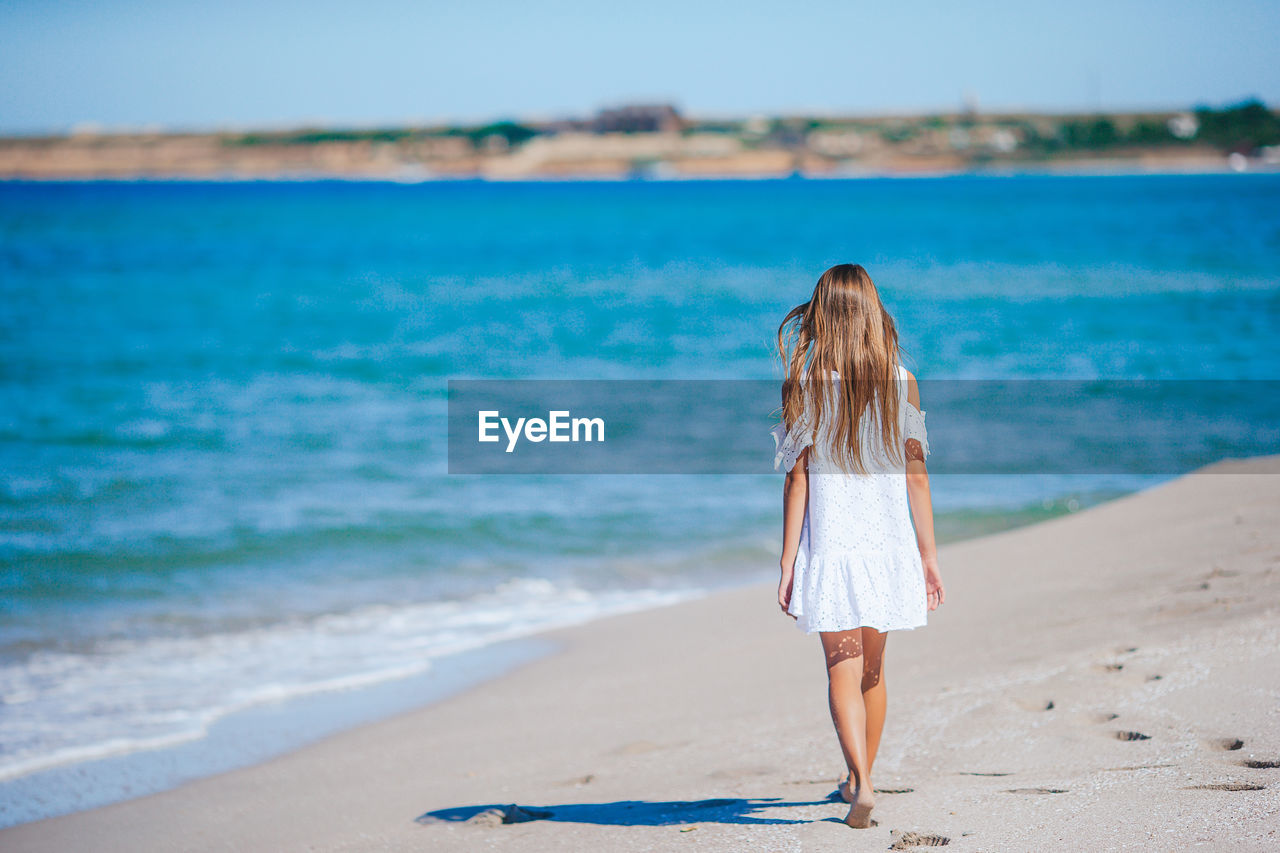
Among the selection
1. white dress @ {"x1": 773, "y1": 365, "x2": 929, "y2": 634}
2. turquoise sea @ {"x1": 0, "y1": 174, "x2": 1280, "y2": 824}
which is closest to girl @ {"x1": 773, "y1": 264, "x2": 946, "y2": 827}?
white dress @ {"x1": 773, "y1": 365, "x2": 929, "y2": 634}

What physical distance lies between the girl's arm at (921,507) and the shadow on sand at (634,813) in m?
0.82

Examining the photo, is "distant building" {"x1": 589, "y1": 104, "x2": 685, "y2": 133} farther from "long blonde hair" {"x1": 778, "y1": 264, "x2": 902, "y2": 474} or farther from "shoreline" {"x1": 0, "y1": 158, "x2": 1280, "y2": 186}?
"long blonde hair" {"x1": 778, "y1": 264, "x2": 902, "y2": 474}

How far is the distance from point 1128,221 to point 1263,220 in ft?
19.6

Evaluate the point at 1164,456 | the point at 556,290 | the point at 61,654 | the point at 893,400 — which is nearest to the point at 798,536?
the point at 893,400

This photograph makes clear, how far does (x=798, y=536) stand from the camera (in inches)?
129

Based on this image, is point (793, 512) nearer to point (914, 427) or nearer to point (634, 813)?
point (914, 427)

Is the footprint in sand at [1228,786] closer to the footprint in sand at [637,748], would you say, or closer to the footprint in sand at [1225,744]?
the footprint in sand at [1225,744]

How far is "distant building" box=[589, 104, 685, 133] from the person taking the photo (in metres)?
161

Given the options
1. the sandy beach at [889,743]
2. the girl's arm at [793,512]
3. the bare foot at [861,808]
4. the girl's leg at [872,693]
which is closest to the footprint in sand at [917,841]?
the sandy beach at [889,743]

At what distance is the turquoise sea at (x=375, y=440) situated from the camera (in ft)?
21.5

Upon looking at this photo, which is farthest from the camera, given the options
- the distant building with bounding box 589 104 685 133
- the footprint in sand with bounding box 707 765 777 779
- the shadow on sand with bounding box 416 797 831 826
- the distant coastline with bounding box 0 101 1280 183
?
the distant building with bounding box 589 104 685 133

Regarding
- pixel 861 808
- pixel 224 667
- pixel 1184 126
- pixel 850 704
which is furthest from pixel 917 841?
pixel 1184 126

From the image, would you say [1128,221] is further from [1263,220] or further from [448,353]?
[448,353]

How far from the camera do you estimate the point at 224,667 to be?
6.23 meters
